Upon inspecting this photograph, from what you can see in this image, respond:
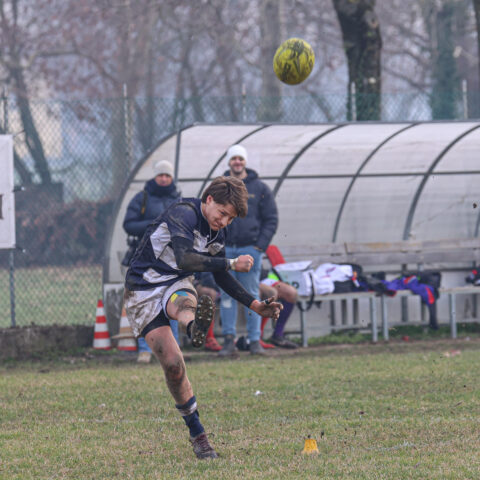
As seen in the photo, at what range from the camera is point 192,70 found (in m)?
37.5

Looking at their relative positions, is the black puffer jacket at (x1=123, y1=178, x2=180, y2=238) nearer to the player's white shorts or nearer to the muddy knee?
the player's white shorts

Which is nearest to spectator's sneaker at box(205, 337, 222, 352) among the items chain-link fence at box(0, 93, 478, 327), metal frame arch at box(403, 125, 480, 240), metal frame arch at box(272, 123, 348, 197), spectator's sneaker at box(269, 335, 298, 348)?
spectator's sneaker at box(269, 335, 298, 348)

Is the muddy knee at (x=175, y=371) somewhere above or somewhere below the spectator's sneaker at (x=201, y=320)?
below

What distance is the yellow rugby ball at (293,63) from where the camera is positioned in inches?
410

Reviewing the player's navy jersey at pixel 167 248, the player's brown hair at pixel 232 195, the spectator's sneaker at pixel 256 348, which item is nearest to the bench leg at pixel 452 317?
the spectator's sneaker at pixel 256 348

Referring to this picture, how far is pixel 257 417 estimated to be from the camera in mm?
7312

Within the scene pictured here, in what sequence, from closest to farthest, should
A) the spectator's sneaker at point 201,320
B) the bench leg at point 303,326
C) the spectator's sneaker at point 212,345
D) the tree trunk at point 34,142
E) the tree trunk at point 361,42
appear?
the spectator's sneaker at point 201,320 → the spectator's sneaker at point 212,345 → the bench leg at point 303,326 → the tree trunk at point 34,142 → the tree trunk at point 361,42

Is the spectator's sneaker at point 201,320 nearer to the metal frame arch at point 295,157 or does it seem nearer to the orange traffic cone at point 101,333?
the orange traffic cone at point 101,333

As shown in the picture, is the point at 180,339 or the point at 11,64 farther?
the point at 11,64

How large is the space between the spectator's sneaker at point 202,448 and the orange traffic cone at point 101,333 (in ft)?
19.2

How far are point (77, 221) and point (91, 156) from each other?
0.94 m

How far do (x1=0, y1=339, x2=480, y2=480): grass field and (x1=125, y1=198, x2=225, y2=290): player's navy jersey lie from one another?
1.15 m

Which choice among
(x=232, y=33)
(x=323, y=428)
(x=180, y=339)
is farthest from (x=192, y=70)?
(x=323, y=428)

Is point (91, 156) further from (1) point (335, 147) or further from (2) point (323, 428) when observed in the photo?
(2) point (323, 428)
